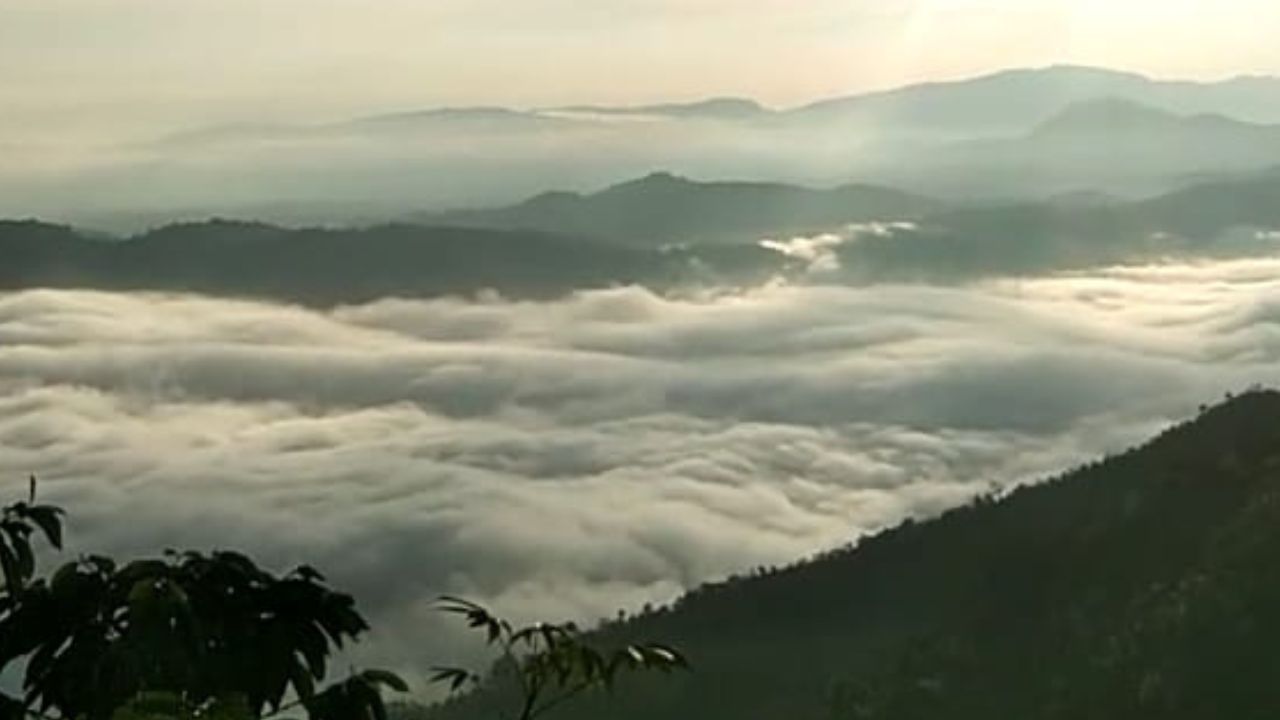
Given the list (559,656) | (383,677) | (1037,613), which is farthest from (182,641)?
(1037,613)

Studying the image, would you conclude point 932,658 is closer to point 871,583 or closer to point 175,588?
point 871,583

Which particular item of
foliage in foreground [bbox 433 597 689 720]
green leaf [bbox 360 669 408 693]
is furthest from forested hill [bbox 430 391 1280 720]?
green leaf [bbox 360 669 408 693]

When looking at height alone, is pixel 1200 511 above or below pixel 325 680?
below

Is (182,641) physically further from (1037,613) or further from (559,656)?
(1037,613)

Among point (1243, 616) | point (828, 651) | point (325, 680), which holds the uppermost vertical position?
point (325, 680)

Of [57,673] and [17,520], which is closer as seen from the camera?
[57,673]

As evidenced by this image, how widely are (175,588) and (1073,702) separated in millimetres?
67490

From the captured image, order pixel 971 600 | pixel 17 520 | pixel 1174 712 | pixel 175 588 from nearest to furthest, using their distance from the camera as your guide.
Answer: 1. pixel 175 588
2. pixel 17 520
3. pixel 1174 712
4. pixel 971 600

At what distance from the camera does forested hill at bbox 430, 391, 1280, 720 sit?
7050 centimetres

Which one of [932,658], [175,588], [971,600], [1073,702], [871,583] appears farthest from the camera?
[871,583]

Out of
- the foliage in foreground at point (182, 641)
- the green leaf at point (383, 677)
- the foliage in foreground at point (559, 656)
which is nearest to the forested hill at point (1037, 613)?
the foliage in foreground at point (559, 656)

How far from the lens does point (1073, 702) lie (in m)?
71.1

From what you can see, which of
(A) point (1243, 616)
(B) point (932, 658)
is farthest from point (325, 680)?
(B) point (932, 658)

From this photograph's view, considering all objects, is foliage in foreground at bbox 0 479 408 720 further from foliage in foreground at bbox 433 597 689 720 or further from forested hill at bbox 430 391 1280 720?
forested hill at bbox 430 391 1280 720
